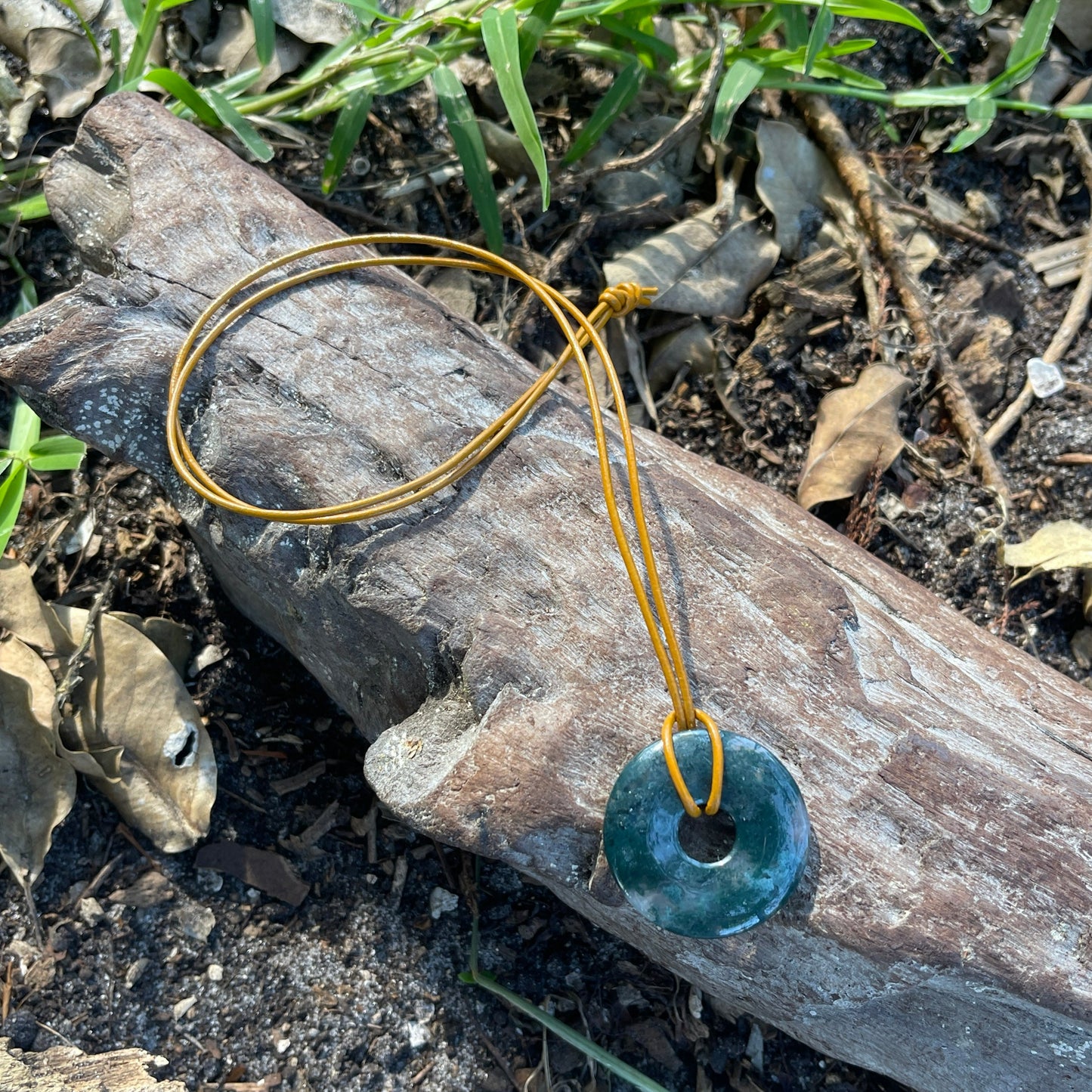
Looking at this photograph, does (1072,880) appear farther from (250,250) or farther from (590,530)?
(250,250)

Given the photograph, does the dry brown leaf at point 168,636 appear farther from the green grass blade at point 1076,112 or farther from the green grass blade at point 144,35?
the green grass blade at point 1076,112

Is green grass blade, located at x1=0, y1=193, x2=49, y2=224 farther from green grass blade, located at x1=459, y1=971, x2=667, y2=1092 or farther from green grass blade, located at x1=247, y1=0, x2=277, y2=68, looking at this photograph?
green grass blade, located at x1=459, y1=971, x2=667, y2=1092

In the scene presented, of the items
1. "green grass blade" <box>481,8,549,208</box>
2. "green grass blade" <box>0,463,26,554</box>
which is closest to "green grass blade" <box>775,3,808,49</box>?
"green grass blade" <box>481,8,549,208</box>

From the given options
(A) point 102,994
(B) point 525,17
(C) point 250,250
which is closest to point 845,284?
(B) point 525,17

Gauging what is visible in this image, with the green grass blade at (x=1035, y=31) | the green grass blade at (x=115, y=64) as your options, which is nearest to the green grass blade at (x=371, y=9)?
the green grass blade at (x=115, y=64)

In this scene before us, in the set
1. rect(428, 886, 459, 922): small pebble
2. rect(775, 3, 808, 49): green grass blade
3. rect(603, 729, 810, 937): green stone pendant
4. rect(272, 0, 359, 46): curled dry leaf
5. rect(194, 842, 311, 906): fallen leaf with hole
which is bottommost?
rect(428, 886, 459, 922): small pebble

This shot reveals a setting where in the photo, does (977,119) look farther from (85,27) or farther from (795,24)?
(85,27)
